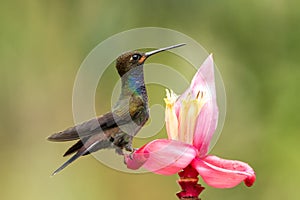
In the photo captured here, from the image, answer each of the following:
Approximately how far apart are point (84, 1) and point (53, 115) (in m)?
0.67

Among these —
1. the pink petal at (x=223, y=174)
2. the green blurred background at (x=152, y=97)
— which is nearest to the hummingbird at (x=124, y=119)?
the pink petal at (x=223, y=174)

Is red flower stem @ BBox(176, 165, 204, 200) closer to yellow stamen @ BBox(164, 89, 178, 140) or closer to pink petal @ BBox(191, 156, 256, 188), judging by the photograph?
pink petal @ BBox(191, 156, 256, 188)

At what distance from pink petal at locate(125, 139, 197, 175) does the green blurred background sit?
85.3 inches

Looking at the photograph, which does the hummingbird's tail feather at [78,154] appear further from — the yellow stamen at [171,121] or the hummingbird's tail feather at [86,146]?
the yellow stamen at [171,121]

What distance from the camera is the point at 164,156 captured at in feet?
3.34

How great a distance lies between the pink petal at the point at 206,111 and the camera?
43.9 inches

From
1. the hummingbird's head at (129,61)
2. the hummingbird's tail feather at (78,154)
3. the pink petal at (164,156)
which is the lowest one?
the pink petal at (164,156)

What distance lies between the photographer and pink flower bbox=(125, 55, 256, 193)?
3.35 feet

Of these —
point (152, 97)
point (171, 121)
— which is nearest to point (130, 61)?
point (171, 121)
